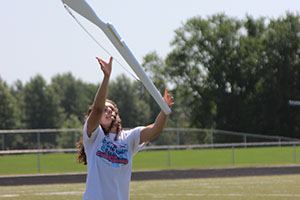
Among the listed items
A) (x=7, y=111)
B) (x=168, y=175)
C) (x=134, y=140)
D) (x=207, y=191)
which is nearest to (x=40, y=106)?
(x=7, y=111)

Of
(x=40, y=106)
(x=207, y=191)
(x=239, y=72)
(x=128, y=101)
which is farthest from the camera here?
(x=128, y=101)

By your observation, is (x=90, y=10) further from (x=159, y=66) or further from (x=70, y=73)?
(x=70, y=73)

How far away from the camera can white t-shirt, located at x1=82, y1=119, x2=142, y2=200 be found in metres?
5.15

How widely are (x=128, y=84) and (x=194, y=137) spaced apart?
44.1 m

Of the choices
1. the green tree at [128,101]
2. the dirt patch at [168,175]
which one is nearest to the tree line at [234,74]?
the green tree at [128,101]

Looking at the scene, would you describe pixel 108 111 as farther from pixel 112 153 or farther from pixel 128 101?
pixel 128 101

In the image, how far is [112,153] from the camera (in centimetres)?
522

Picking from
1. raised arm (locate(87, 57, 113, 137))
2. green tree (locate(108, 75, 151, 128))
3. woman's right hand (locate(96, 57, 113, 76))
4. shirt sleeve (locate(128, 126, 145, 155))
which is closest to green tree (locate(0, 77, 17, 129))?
green tree (locate(108, 75, 151, 128))

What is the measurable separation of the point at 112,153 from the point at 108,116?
1.05 ft

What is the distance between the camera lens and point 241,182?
19938 mm

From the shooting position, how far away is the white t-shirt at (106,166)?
5148 mm

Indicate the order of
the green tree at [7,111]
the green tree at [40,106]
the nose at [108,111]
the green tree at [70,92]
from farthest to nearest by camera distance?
the green tree at [70,92] < the green tree at [40,106] < the green tree at [7,111] < the nose at [108,111]

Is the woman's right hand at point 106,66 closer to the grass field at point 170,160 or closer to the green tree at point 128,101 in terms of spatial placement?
the grass field at point 170,160

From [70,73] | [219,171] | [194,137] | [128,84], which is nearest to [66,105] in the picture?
[70,73]
